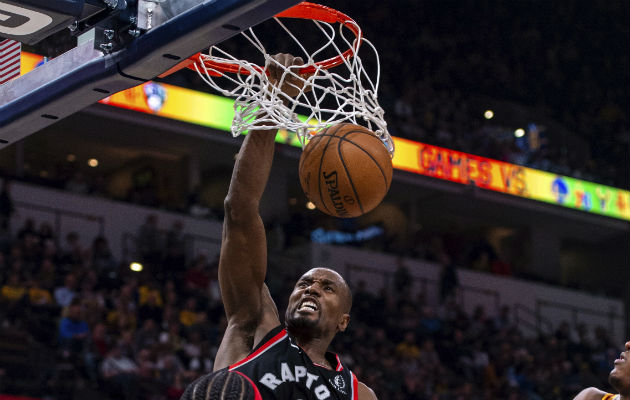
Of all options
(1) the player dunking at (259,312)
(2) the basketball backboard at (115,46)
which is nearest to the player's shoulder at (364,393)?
(1) the player dunking at (259,312)

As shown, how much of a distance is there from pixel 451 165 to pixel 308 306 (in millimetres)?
12595

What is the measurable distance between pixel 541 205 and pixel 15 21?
15479 mm

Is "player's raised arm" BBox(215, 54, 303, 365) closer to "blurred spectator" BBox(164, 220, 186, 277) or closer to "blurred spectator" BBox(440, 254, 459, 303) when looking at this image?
"blurred spectator" BBox(164, 220, 186, 277)

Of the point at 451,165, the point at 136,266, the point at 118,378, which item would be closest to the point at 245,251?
the point at 118,378

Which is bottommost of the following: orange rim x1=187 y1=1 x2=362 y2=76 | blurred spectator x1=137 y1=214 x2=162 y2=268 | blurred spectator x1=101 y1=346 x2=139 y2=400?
blurred spectator x1=101 y1=346 x2=139 y2=400

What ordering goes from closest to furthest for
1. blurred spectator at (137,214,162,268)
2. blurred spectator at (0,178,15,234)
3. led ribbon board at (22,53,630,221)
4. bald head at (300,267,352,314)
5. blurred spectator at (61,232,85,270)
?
bald head at (300,267,352,314) < blurred spectator at (61,232,85,270) < blurred spectator at (0,178,15,234) < blurred spectator at (137,214,162,268) < led ribbon board at (22,53,630,221)

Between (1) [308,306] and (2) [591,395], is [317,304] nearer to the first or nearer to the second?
(1) [308,306]

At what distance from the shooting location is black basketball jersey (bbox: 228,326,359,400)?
331 cm

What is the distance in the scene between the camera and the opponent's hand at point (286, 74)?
3.64 meters

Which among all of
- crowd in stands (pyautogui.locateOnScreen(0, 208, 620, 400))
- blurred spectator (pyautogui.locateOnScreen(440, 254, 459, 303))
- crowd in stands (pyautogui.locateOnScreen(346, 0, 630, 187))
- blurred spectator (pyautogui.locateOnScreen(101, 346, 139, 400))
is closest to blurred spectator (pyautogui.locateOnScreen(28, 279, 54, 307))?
crowd in stands (pyautogui.locateOnScreen(0, 208, 620, 400))

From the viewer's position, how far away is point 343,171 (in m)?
3.47

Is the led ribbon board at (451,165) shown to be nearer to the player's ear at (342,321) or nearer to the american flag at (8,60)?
the player's ear at (342,321)

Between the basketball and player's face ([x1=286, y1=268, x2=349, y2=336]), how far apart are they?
302mm

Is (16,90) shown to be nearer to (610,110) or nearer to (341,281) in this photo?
(341,281)
